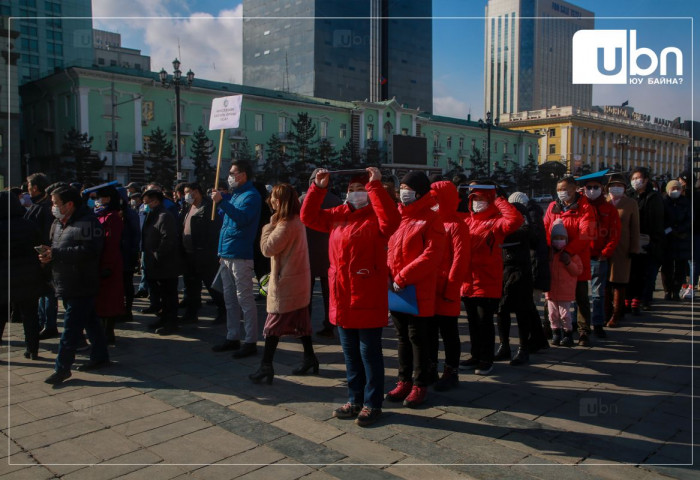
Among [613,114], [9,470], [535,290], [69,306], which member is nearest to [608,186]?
[613,114]

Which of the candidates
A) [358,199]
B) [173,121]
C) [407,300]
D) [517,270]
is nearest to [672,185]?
[517,270]

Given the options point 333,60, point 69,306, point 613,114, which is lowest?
point 69,306

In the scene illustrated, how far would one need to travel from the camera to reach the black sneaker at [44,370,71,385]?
5.11 m

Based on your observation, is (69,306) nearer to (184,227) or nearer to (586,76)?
(184,227)

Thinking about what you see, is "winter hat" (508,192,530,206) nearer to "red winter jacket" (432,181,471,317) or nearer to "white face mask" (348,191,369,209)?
"red winter jacket" (432,181,471,317)

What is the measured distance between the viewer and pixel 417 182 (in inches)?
169

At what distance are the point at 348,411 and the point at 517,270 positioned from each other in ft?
8.16

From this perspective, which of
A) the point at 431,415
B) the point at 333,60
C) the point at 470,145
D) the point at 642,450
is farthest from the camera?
the point at 470,145

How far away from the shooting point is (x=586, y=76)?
4.48m

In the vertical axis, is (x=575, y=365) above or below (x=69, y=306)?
below

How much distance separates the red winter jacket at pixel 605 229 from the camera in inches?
262

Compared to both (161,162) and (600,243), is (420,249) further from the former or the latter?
(161,162)

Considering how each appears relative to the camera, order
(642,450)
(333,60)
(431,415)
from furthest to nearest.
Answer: (333,60)
(431,415)
(642,450)

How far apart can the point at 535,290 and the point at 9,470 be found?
492 centimetres
